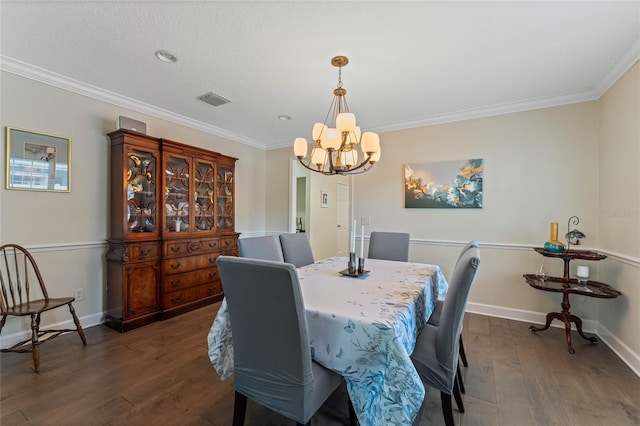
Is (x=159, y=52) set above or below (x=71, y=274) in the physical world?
above

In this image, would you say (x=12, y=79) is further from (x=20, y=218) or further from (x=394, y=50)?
(x=394, y=50)

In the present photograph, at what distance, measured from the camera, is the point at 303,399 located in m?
1.17

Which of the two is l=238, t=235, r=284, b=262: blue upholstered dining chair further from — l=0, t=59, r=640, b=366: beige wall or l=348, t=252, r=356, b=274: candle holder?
l=0, t=59, r=640, b=366: beige wall

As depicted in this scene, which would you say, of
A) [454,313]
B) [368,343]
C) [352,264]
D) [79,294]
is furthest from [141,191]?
[454,313]

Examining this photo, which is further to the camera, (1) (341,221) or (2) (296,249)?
(1) (341,221)

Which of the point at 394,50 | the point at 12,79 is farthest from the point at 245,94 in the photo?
the point at 12,79

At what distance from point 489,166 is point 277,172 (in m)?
3.19

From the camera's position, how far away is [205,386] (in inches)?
75.3

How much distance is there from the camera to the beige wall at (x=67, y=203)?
2396mm

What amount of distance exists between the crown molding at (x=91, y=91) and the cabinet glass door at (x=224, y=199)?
26.0 inches

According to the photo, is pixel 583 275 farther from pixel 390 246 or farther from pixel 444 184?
pixel 390 246

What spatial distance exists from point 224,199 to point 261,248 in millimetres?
1948

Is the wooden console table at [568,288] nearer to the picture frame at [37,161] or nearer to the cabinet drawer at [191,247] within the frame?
the cabinet drawer at [191,247]

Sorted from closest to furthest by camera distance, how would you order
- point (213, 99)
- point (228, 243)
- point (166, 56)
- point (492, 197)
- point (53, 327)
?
point (166, 56) → point (53, 327) → point (213, 99) → point (492, 197) → point (228, 243)
